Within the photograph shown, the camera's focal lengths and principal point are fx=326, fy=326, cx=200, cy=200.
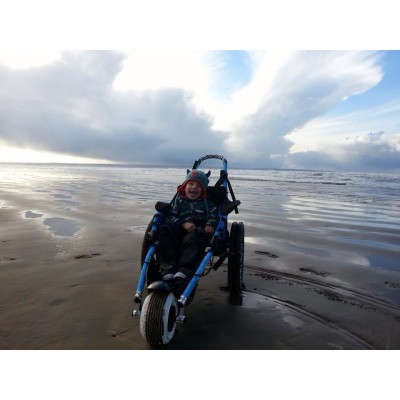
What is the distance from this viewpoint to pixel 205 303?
12.9ft

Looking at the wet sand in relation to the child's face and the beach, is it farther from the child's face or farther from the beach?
the child's face

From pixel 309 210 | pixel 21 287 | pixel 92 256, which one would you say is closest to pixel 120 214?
pixel 92 256

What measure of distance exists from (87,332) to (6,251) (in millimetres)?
3402

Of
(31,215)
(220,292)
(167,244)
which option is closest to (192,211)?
(167,244)

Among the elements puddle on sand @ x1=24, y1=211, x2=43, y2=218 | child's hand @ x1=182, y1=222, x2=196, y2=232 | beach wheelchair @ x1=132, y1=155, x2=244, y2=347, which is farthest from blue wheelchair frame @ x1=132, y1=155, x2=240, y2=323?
Answer: puddle on sand @ x1=24, y1=211, x2=43, y2=218

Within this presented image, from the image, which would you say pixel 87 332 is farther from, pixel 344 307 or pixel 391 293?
pixel 391 293

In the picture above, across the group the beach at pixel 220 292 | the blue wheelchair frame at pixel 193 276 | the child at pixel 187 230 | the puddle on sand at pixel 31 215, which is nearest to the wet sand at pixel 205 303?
the beach at pixel 220 292

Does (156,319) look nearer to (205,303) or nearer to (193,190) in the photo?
(205,303)

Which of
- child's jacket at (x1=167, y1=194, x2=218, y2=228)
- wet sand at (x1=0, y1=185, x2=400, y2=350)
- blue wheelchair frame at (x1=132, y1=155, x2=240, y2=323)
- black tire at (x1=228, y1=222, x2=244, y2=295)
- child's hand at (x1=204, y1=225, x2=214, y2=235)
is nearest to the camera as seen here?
blue wheelchair frame at (x1=132, y1=155, x2=240, y2=323)

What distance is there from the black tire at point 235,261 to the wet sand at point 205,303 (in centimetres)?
14

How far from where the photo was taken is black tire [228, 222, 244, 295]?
4.18 m

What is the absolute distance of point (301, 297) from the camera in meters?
4.12

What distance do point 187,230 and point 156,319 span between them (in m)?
1.58

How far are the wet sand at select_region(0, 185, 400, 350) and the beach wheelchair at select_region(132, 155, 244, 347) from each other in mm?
215
